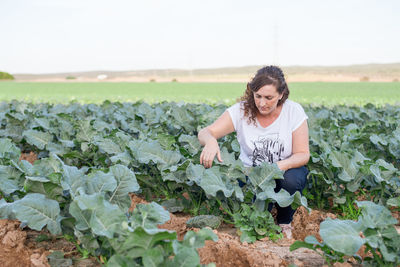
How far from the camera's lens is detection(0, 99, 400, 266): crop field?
2.11 meters

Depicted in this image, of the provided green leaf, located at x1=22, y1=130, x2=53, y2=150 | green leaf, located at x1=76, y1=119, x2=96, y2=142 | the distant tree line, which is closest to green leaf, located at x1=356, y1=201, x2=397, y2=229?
green leaf, located at x1=76, y1=119, x2=96, y2=142

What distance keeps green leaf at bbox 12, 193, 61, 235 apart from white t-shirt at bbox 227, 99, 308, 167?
1.78m

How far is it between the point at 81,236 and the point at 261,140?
1846 millimetres

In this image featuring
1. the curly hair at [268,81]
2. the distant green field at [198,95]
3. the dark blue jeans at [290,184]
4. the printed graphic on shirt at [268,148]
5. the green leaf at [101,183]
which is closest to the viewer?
the green leaf at [101,183]

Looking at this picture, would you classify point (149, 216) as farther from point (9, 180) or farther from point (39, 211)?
point (9, 180)

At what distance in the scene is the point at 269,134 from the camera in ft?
11.6

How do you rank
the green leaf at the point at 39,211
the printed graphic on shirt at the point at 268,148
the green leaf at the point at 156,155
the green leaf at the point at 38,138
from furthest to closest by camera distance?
the green leaf at the point at 38,138 → the printed graphic on shirt at the point at 268,148 → the green leaf at the point at 156,155 → the green leaf at the point at 39,211

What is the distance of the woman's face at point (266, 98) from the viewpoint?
321 centimetres

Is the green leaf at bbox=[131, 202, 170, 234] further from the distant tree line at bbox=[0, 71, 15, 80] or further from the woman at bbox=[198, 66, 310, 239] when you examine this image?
the distant tree line at bbox=[0, 71, 15, 80]

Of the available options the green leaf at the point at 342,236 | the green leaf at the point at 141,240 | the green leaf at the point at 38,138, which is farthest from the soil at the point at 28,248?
the green leaf at the point at 38,138

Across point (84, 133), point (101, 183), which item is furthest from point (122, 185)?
point (84, 133)

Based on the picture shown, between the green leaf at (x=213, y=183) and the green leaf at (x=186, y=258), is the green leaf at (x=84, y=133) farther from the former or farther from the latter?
the green leaf at (x=186, y=258)

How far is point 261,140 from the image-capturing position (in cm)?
358

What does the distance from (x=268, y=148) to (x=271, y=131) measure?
16 centimetres
